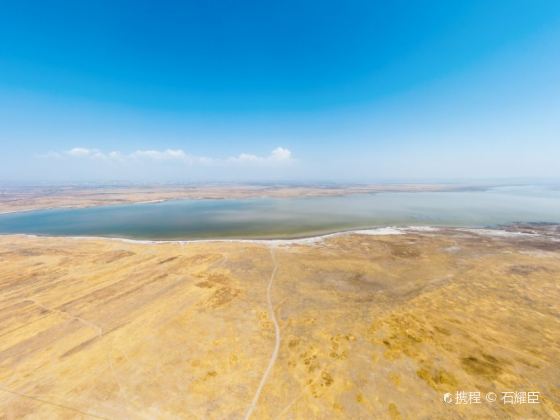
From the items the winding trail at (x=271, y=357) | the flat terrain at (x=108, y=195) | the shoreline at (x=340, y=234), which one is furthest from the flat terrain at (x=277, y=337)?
the flat terrain at (x=108, y=195)

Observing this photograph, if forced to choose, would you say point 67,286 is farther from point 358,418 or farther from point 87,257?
point 358,418

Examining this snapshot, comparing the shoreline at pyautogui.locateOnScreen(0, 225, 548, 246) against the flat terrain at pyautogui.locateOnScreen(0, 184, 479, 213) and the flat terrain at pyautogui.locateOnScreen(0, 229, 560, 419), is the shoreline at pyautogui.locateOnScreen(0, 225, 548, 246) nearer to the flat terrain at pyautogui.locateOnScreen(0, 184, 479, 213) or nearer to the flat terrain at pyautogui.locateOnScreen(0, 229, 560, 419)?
the flat terrain at pyautogui.locateOnScreen(0, 229, 560, 419)

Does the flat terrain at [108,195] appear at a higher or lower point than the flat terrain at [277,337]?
higher

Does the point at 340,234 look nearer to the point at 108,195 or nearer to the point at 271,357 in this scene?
the point at 271,357

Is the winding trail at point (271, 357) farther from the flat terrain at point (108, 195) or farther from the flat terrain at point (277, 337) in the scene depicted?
the flat terrain at point (108, 195)

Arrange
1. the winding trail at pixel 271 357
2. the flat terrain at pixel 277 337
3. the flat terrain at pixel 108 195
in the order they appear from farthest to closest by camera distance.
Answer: the flat terrain at pixel 108 195 → the flat terrain at pixel 277 337 → the winding trail at pixel 271 357

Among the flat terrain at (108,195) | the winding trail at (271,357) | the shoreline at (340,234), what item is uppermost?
the flat terrain at (108,195)

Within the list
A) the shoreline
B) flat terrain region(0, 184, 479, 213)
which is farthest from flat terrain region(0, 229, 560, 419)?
flat terrain region(0, 184, 479, 213)

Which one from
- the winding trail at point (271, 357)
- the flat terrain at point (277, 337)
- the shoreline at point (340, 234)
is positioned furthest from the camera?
the shoreline at point (340, 234)
